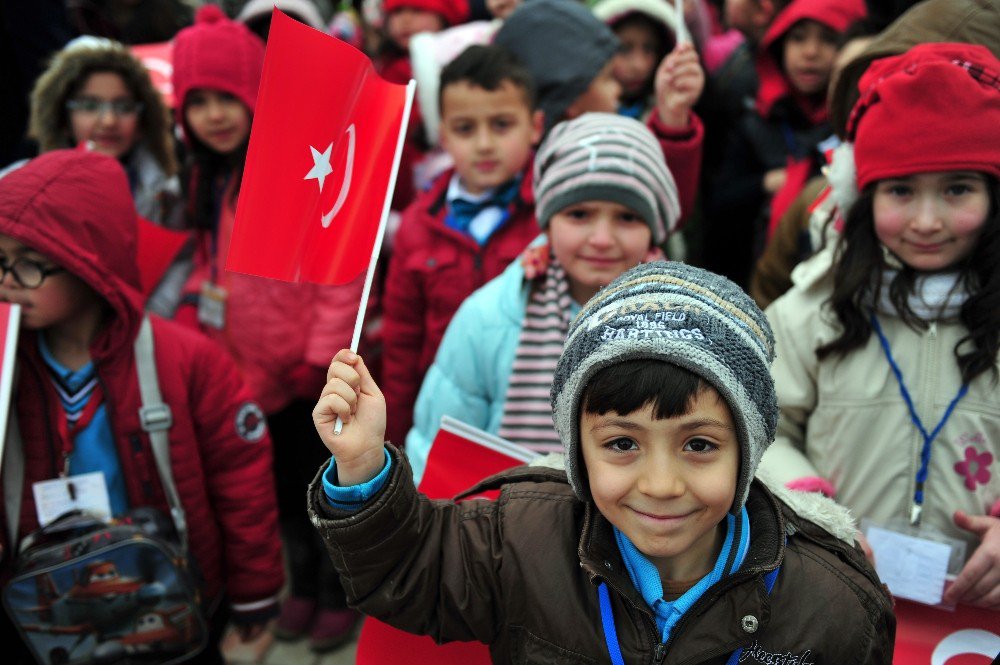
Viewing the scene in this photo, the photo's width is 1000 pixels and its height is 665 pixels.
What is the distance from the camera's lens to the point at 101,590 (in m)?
2.25

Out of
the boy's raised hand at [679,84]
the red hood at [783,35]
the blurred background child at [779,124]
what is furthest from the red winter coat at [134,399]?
the red hood at [783,35]

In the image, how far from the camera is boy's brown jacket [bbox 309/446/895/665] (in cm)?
148

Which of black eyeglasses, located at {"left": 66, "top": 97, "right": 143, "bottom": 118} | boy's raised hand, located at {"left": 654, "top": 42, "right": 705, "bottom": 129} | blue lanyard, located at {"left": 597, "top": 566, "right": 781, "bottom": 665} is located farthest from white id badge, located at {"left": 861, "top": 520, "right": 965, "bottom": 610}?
black eyeglasses, located at {"left": 66, "top": 97, "right": 143, "bottom": 118}

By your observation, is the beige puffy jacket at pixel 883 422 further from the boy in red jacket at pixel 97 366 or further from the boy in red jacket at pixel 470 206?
the boy in red jacket at pixel 97 366

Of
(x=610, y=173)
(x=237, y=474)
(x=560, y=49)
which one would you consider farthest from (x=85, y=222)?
(x=560, y=49)

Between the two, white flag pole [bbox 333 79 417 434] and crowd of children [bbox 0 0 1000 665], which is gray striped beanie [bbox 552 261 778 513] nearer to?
crowd of children [bbox 0 0 1000 665]

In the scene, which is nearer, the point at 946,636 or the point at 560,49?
the point at 946,636

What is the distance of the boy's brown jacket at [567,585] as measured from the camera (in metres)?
1.48

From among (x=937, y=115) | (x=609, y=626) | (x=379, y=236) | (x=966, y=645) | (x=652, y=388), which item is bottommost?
(x=966, y=645)

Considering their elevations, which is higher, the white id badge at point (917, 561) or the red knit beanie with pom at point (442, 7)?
the red knit beanie with pom at point (442, 7)

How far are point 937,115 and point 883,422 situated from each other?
28.8 inches

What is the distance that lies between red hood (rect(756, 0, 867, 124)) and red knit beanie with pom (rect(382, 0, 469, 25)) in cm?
166

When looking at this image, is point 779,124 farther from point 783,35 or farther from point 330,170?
point 330,170

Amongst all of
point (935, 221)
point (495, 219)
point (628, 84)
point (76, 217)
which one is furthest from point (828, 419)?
point (628, 84)
